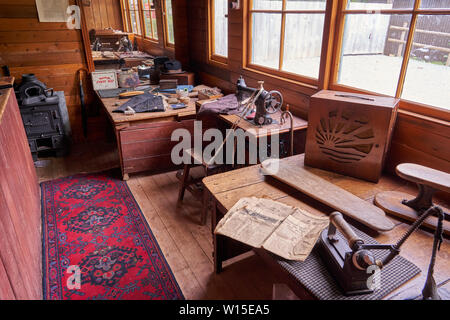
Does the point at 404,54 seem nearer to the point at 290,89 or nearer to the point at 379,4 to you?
the point at 379,4

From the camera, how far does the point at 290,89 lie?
9.36 ft

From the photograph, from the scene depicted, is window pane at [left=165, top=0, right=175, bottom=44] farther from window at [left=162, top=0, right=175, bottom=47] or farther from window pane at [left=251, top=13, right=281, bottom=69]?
window pane at [left=251, top=13, right=281, bottom=69]

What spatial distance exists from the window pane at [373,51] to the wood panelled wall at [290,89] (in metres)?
0.31

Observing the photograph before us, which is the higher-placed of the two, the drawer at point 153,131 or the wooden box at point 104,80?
the wooden box at point 104,80

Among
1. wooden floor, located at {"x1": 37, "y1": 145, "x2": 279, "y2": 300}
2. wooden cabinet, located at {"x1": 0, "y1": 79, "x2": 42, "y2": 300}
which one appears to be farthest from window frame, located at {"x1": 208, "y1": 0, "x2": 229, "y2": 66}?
wooden cabinet, located at {"x1": 0, "y1": 79, "x2": 42, "y2": 300}

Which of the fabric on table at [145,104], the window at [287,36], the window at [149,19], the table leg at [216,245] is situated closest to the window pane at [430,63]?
the window at [287,36]

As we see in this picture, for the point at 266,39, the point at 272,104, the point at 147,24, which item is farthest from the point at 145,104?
the point at 147,24

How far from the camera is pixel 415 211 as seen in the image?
1519 mm

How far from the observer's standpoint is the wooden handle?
1097mm

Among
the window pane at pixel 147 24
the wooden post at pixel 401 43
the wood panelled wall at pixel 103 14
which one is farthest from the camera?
the wood panelled wall at pixel 103 14

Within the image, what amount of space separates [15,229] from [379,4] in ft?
8.37

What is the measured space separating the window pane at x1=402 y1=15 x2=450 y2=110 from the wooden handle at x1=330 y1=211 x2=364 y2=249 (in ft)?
3.66

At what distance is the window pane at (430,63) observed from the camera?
1756 millimetres

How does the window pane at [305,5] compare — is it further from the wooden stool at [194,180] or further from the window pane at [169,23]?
the window pane at [169,23]
